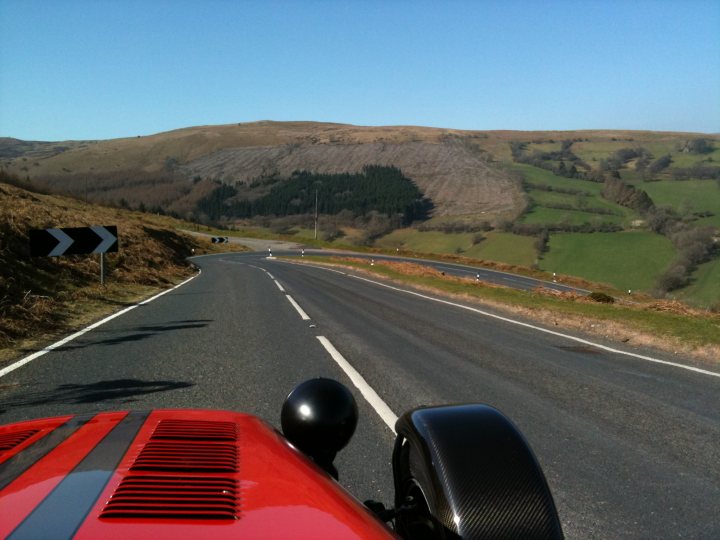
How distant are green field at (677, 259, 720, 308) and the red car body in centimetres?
4340

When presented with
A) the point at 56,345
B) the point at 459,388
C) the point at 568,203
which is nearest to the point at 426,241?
the point at 568,203

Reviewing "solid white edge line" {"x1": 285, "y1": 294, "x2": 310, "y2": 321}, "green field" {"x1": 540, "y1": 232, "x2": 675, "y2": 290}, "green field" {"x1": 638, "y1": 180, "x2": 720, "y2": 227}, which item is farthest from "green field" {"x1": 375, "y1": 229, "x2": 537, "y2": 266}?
"solid white edge line" {"x1": 285, "y1": 294, "x2": 310, "y2": 321}

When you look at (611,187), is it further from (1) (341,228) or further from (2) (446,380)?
(2) (446,380)

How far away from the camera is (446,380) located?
7539mm

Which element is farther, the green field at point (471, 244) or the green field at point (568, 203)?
the green field at point (568, 203)

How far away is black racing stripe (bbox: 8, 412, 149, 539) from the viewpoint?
1.37m

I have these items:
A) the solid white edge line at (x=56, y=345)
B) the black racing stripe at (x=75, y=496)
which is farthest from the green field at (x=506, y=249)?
the black racing stripe at (x=75, y=496)

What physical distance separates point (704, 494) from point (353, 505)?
11.2 feet

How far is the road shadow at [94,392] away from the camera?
20.2 ft

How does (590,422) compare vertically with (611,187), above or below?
below

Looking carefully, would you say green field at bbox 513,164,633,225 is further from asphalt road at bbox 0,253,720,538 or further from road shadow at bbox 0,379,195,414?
road shadow at bbox 0,379,195,414

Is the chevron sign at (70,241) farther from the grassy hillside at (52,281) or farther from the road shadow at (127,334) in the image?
the road shadow at (127,334)

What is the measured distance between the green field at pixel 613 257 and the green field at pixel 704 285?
339cm

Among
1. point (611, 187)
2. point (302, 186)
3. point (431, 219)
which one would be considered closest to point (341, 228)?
point (431, 219)
